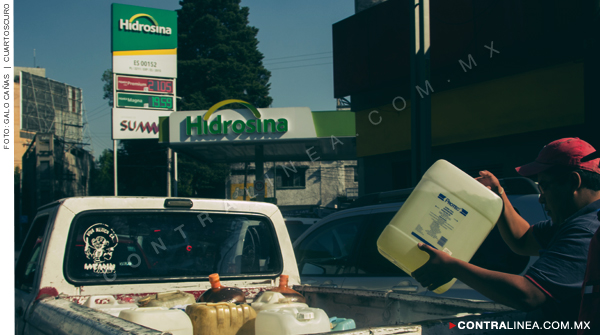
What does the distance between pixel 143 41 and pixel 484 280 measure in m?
27.4

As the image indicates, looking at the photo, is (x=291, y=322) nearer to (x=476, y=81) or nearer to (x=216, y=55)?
(x=476, y=81)

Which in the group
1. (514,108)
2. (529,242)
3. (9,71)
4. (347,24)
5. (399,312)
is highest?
(347,24)

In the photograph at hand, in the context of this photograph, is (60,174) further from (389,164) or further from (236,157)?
(389,164)

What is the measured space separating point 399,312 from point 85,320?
1.48 m

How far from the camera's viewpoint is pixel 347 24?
14250 mm

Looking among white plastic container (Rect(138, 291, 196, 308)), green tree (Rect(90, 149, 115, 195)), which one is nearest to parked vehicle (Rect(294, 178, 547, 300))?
white plastic container (Rect(138, 291, 196, 308))

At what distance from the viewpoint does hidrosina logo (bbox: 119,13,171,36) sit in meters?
26.2

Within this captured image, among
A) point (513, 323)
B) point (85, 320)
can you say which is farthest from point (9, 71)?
point (513, 323)

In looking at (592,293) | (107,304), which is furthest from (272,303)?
(592,293)

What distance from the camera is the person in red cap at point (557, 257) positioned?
1592 mm

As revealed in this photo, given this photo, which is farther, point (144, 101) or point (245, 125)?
point (144, 101)

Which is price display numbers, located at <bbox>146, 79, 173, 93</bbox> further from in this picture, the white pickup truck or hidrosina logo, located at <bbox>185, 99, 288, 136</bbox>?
the white pickup truck

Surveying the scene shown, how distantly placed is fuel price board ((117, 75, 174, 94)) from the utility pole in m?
21.9

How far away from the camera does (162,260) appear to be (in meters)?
2.78
